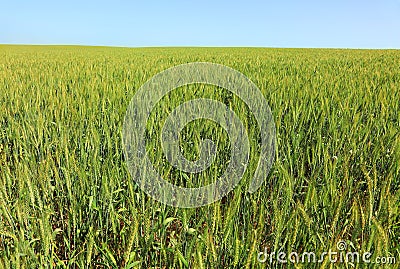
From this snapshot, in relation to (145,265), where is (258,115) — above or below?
above

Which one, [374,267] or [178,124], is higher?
[178,124]

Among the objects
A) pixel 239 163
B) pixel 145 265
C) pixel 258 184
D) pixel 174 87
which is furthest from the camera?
pixel 174 87

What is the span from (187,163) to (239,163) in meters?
0.24

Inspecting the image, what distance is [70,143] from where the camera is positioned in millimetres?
1804

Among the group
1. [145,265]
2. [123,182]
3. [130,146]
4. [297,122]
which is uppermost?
[297,122]

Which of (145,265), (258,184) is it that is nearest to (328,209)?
(258,184)

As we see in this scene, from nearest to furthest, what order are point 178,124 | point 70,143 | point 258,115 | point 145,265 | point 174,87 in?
point 145,265 → point 70,143 → point 178,124 → point 258,115 → point 174,87

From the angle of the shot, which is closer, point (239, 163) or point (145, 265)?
point (145, 265)

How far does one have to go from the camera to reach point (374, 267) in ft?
2.32

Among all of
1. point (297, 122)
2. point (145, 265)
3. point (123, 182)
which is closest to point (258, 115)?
point (297, 122)

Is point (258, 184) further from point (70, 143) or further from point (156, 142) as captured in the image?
point (70, 143)

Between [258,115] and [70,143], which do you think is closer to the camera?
[70,143]

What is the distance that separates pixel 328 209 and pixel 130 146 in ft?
3.11

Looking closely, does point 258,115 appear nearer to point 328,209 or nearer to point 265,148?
point 265,148
